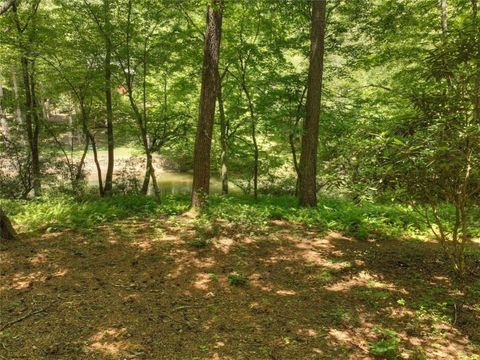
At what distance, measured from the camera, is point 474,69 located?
4.30 metres

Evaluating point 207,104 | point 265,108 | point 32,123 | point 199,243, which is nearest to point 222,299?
point 199,243

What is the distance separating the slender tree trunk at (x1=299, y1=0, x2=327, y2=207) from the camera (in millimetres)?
8086

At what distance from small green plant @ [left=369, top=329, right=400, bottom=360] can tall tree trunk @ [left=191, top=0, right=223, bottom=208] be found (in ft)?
15.2

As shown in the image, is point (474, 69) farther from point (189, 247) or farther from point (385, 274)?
point (189, 247)

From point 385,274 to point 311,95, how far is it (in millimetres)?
4628

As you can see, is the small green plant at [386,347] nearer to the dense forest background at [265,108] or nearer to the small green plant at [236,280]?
the dense forest background at [265,108]

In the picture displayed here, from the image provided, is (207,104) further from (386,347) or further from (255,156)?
(386,347)

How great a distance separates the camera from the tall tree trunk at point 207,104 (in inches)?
281

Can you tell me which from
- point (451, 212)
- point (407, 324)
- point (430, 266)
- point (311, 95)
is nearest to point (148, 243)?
point (407, 324)

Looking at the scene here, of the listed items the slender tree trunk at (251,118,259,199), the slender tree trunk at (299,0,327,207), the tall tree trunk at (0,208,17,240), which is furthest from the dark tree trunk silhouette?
the slender tree trunk at (299,0,327,207)

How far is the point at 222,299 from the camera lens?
4277mm

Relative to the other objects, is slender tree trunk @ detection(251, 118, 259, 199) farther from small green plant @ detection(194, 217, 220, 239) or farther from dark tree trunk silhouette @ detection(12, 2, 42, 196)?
dark tree trunk silhouette @ detection(12, 2, 42, 196)

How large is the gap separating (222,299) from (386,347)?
1.82m

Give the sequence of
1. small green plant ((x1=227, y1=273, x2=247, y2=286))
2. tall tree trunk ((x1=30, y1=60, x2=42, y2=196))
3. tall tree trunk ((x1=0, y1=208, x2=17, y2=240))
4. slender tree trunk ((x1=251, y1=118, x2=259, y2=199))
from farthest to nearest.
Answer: slender tree trunk ((x1=251, y1=118, x2=259, y2=199)) → tall tree trunk ((x1=30, y1=60, x2=42, y2=196)) → tall tree trunk ((x1=0, y1=208, x2=17, y2=240)) → small green plant ((x1=227, y1=273, x2=247, y2=286))
